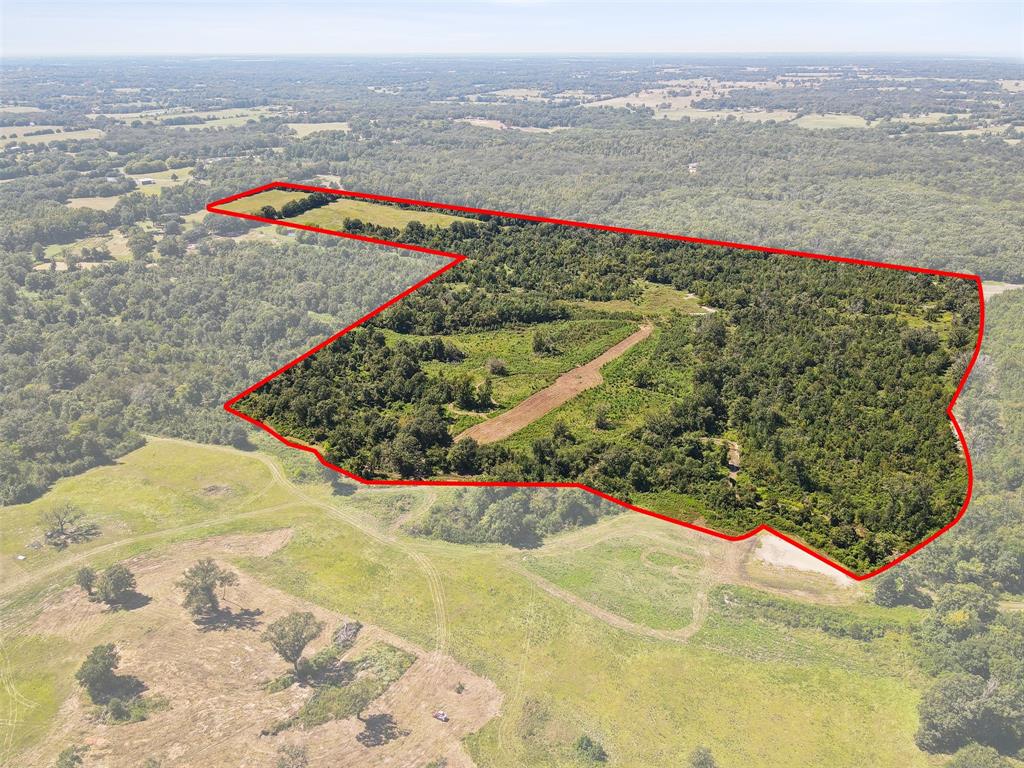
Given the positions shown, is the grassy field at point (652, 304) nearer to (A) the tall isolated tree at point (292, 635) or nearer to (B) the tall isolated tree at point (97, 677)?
(A) the tall isolated tree at point (292, 635)

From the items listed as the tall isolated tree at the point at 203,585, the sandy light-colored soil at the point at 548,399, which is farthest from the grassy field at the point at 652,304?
the tall isolated tree at the point at 203,585

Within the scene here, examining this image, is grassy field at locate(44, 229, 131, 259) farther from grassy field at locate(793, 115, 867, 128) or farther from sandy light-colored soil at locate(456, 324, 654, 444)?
grassy field at locate(793, 115, 867, 128)

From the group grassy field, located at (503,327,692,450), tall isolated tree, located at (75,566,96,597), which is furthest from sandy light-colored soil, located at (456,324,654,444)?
tall isolated tree, located at (75,566,96,597)

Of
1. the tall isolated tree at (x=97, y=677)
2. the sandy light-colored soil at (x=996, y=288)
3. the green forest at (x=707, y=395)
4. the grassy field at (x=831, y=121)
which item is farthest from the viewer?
the grassy field at (x=831, y=121)

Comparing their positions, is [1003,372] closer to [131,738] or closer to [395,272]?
[395,272]

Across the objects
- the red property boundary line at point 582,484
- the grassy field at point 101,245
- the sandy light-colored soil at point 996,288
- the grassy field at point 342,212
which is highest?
the grassy field at point 342,212

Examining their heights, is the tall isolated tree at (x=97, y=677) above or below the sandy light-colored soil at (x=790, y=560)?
below

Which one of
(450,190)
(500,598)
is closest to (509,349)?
(500,598)

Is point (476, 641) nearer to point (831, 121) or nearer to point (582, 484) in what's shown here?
point (582, 484)
